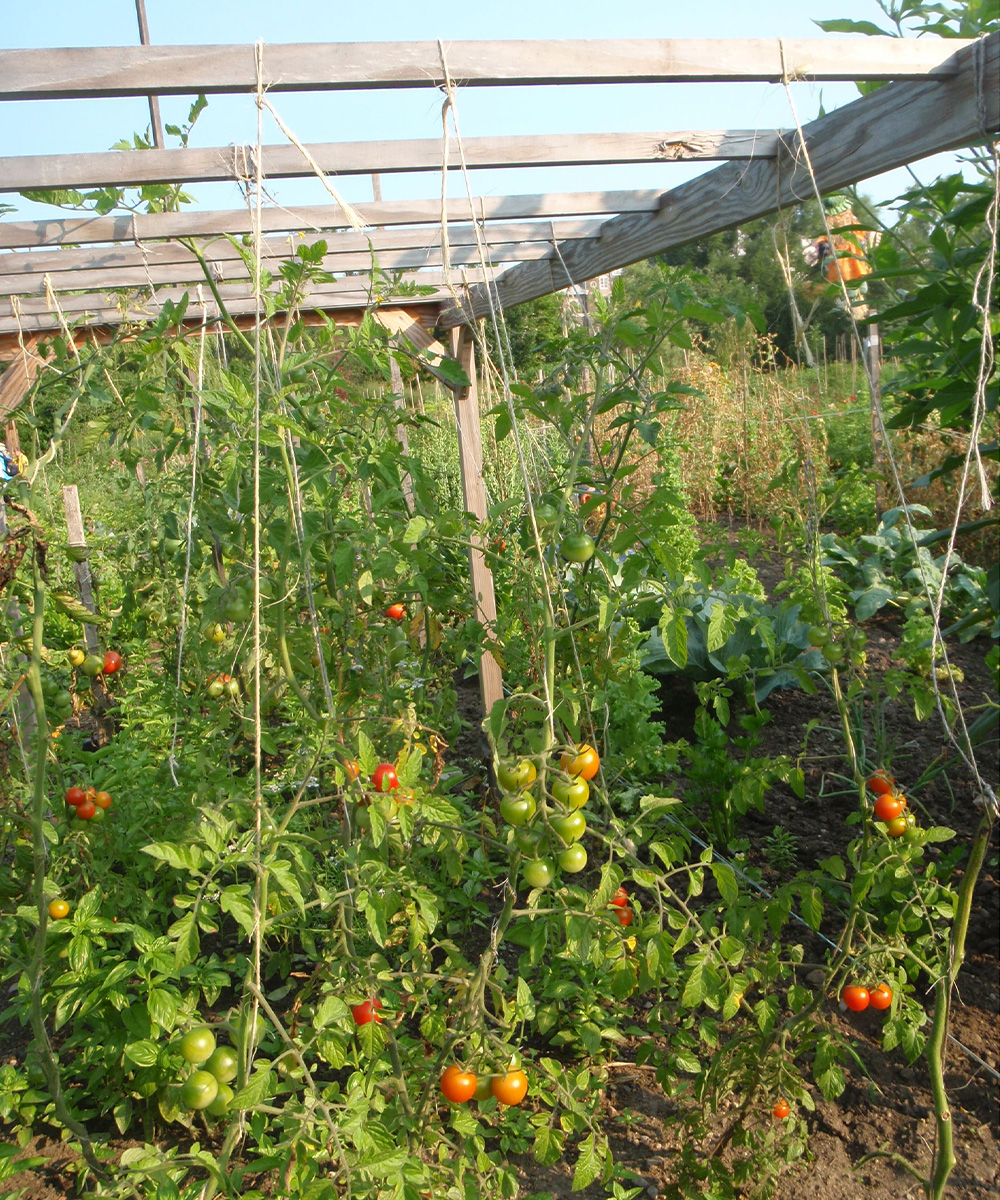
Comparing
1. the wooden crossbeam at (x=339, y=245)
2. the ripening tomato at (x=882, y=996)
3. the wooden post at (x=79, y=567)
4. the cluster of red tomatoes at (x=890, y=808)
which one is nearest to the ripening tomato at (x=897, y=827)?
the cluster of red tomatoes at (x=890, y=808)

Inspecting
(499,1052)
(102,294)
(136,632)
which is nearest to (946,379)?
(499,1052)

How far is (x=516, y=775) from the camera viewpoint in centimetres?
125

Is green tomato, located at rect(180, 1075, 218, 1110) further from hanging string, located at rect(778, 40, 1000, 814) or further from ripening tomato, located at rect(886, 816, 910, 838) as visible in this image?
ripening tomato, located at rect(886, 816, 910, 838)

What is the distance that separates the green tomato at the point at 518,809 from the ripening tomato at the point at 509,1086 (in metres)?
0.41

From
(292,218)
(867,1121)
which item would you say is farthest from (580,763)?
(292,218)

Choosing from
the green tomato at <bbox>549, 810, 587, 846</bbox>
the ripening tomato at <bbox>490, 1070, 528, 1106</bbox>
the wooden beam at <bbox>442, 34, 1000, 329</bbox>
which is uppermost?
the wooden beam at <bbox>442, 34, 1000, 329</bbox>

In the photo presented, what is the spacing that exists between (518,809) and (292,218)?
2.17m

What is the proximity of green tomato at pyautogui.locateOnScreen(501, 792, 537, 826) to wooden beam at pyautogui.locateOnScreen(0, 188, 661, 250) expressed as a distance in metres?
1.95

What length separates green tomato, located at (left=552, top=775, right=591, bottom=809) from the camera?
1.23 m

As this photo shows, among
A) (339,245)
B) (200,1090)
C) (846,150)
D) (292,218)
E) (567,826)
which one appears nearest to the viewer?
(200,1090)

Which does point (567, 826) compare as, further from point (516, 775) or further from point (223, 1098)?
point (223, 1098)

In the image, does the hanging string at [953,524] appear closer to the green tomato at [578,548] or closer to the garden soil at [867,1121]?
the garden soil at [867,1121]

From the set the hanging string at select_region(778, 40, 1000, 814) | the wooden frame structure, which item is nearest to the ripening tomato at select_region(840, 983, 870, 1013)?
the hanging string at select_region(778, 40, 1000, 814)

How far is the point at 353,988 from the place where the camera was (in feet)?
4.75
